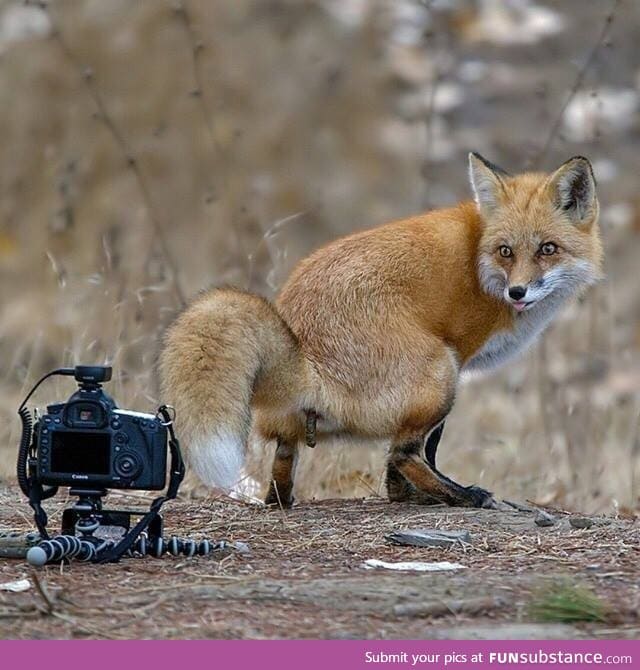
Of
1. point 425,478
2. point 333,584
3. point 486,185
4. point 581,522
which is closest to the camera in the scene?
point 333,584

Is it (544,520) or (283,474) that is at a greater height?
(283,474)

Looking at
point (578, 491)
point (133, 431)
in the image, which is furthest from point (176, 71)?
point (133, 431)

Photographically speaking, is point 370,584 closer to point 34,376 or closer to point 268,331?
point 268,331

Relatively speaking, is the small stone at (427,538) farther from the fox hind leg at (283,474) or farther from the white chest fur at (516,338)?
the white chest fur at (516,338)

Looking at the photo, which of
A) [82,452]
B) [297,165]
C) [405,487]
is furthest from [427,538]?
[297,165]

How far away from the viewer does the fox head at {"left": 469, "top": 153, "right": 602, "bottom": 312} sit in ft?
19.5

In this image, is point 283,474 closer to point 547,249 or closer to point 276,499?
point 276,499

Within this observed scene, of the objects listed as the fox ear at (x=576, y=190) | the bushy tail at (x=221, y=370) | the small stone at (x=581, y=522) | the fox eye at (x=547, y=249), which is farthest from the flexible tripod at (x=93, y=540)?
the fox ear at (x=576, y=190)

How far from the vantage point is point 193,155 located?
12258 mm

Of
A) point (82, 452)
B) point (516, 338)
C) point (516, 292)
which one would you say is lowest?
point (82, 452)

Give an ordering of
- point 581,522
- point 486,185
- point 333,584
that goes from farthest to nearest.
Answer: point 486,185 < point 581,522 < point 333,584

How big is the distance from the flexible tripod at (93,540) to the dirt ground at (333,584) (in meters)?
0.06

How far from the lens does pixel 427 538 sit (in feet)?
15.7

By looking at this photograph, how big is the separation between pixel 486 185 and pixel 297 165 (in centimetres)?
671
